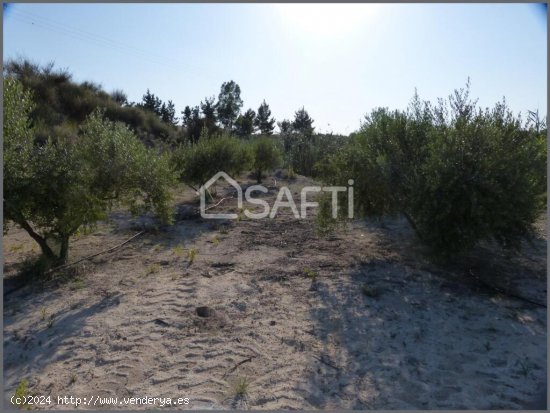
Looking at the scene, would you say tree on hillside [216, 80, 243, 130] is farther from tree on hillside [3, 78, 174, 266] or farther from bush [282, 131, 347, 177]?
tree on hillside [3, 78, 174, 266]

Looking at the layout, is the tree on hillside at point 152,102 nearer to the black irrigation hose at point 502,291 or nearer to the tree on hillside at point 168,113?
the tree on hillside at point 168,113

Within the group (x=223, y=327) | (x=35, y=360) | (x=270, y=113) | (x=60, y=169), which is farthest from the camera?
(x=270, y=113)

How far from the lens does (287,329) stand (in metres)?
4.95

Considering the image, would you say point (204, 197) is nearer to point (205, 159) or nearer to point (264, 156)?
point (205, 159)

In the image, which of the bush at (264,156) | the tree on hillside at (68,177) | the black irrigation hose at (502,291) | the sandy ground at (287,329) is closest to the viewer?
the sandy ground at (287,329)

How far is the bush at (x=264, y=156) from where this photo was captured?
16812mm

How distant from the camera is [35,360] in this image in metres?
4.43

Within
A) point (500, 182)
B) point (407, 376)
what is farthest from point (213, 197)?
point (407, 376)

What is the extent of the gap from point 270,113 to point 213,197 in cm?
2530

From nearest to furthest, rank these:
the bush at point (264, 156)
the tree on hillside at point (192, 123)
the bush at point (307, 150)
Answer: the bush at point (264, 156) → the bush at point (307, 150) → the tree on hillside at point (192, 123)

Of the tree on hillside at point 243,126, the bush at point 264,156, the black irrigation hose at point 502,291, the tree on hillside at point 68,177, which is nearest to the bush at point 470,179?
the black irrigation hose at point 502,291

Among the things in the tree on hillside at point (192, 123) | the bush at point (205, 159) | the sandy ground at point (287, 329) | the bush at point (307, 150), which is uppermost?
the tree on hillside at point (192, 123)

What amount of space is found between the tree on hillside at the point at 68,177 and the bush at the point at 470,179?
383cm

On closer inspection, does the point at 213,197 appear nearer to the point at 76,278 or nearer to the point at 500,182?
the point at 76,278
